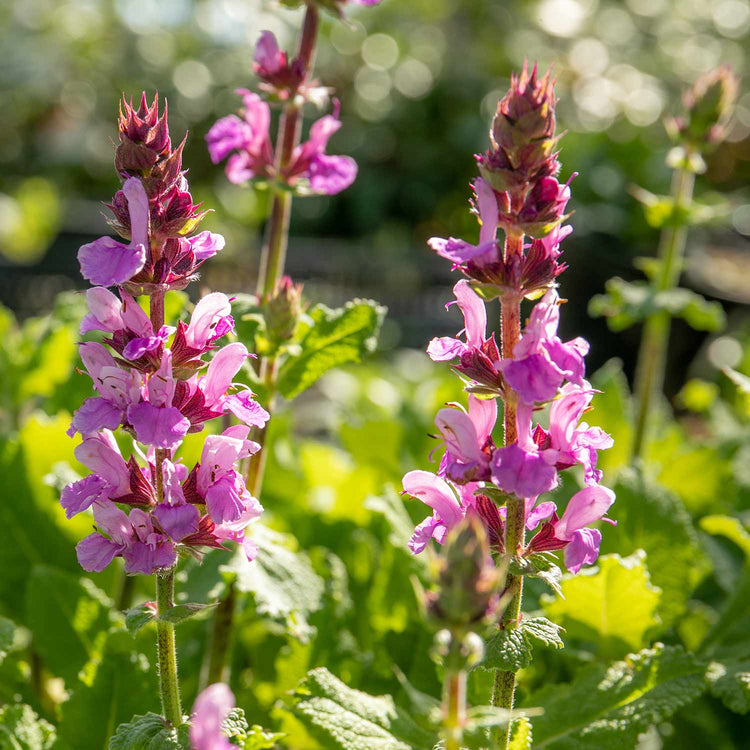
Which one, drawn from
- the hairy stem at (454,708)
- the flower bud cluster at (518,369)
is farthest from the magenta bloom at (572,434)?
the hairy stem at (454,708)

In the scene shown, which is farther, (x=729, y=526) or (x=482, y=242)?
(x=729, y=526)

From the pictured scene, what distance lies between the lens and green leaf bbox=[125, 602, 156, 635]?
36.3 inches

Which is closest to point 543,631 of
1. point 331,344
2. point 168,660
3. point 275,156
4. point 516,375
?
point 516,375

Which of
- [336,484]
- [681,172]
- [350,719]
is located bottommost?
[336,484]

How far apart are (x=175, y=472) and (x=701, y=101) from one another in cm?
131

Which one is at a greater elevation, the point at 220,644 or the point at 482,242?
the point at 482,242

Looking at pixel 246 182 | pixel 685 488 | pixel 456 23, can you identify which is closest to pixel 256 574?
pixel 246 182

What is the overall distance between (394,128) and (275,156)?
5.77 metres

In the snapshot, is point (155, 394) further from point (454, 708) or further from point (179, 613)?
point (454, 708)

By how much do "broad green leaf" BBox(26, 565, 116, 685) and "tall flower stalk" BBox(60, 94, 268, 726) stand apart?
17.9 inches

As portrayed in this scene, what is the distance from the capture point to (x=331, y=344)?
1.41 meters

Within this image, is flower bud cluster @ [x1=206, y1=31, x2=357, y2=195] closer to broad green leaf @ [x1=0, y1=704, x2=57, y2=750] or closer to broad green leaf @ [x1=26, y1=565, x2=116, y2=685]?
A: broad green leaf @ [x1=26, y1=565, x2=116, y2=685]

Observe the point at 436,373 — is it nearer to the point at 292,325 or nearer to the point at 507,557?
the point at 292,325

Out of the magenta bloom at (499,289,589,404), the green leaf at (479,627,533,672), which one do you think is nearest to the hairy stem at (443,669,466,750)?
the green leaf at (479,627,533,672)
